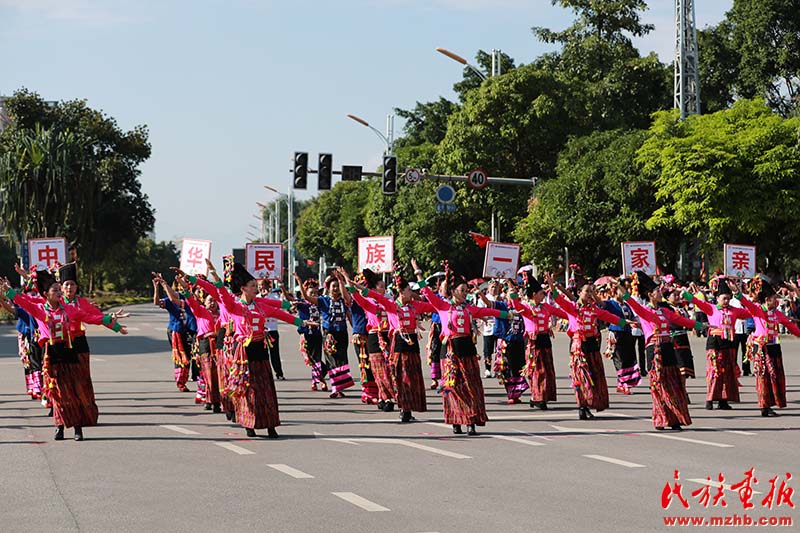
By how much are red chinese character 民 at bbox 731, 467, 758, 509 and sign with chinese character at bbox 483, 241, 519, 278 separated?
9568mm

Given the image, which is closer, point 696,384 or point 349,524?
point 349,524

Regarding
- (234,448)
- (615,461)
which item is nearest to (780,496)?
(615,461)

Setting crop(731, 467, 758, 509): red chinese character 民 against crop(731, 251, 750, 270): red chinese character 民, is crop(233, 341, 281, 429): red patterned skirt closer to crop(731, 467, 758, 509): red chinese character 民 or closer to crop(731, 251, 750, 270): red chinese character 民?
crop(731, 467, 758, 509): red chinese character 民

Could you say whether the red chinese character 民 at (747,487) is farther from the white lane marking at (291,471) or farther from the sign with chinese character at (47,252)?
the sign with chinese character at (47,252)

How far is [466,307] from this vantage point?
13789 mm

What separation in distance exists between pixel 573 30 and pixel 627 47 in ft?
8.96

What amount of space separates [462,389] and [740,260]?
14017mm

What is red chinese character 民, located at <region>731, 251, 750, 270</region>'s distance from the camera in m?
25.5

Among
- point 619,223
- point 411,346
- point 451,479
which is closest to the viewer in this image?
point 451,479

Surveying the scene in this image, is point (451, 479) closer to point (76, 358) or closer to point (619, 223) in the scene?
point (76, 358)

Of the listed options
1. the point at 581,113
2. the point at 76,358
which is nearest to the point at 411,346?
the point at 76,358

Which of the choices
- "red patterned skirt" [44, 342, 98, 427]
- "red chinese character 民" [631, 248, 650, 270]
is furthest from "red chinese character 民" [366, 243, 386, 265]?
"red patterned skirt" [44, 342, 98, 427]

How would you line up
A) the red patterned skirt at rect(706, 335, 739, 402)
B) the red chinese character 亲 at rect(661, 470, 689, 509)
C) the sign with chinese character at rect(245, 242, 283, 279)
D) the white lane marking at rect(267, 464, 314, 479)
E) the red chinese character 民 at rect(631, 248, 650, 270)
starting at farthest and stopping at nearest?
the sign with chinese character at rect(245, 242, 283, 279) < the red chinese character 民 at rect(631, 248, 650, 270) < the red patterned skirt at rect(706, 335, 739, 402) < the white lane marking at rect(267, 464, 314, 479) < the red chinese character 亲 at rect(661, 470, 689, 509)

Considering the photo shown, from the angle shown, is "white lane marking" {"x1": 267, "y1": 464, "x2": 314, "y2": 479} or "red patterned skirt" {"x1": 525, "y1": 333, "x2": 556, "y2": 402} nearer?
"white lane marking" {"x1": 267, "y1": 464, "x2": 314, "y2": 479}
